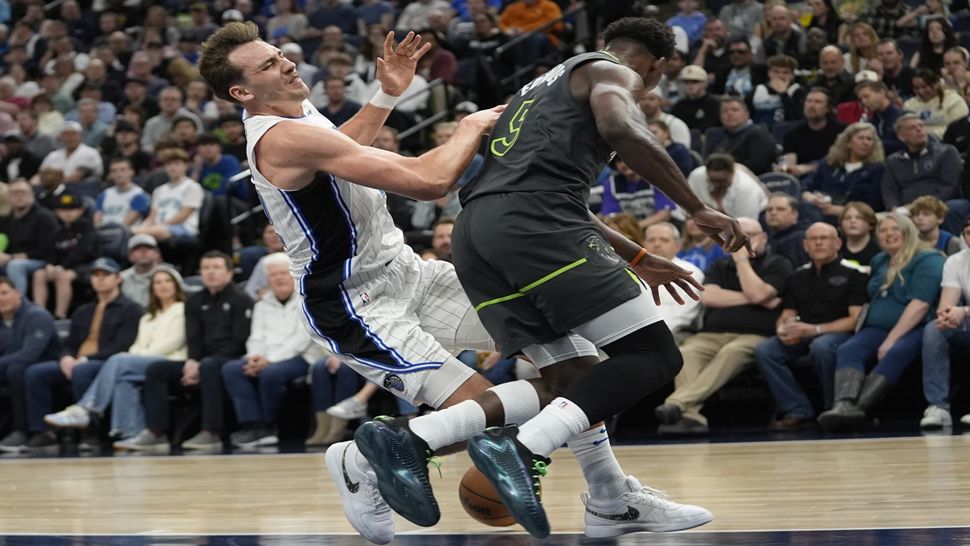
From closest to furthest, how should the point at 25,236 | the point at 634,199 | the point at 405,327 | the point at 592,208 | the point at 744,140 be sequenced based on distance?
the point at 405,327
the point at 634,199
the point at 592,208
the point at 744,140
the point at 25,236

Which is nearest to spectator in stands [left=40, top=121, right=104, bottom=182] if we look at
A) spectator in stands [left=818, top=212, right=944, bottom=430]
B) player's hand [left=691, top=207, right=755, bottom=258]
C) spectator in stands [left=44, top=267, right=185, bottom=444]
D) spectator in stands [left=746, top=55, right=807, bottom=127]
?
spectator in stands [left=44, top=267, right=185, bottom=444]

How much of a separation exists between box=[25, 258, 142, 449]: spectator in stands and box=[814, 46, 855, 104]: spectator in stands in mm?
5722

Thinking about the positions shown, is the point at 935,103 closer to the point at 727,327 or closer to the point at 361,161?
the point at 727,327

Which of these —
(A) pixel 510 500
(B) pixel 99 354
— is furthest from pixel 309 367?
(A) pixel 510 500

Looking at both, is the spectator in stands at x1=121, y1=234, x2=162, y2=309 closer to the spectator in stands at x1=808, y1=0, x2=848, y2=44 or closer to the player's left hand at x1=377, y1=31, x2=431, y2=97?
the spectator in stands at x1=808, y1=0, x2=848, y2=44

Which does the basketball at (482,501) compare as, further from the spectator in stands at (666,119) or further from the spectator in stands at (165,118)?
the spectator in stands at (165,118)

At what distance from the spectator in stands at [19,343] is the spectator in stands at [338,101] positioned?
10.6ft

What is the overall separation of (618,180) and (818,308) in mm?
2250

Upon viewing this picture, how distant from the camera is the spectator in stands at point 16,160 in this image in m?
14.3

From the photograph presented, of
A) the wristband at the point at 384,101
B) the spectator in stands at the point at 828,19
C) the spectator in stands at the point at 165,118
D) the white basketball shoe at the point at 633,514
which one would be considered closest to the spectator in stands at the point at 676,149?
the spectator in stands at the point at 828,19

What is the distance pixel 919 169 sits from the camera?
972cm

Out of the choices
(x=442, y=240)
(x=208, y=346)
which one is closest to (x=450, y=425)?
(x=442, y=240)

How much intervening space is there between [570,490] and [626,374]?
6.89 ft

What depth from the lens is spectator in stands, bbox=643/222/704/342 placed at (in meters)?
9.14
